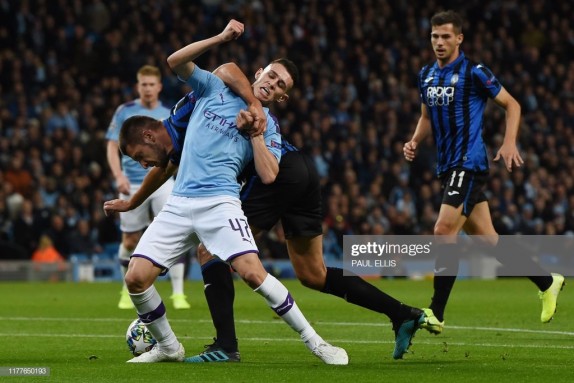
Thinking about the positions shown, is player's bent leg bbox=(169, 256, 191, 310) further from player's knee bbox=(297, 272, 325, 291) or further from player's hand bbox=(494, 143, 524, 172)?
player's knee bbox=(297, 272, 325, 291)

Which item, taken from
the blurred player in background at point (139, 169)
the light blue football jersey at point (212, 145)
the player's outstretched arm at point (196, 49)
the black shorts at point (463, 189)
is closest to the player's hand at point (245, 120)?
the light blue football jersey at point (212, 145)

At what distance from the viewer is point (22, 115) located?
21.2m

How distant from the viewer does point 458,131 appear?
961 centimetres

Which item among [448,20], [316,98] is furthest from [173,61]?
[316,98]

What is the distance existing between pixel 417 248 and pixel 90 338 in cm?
1217

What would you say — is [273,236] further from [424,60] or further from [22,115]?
[424,60]

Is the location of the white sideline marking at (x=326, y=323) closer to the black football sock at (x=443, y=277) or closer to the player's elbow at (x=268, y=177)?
the black football sock at (x=443, y=277)

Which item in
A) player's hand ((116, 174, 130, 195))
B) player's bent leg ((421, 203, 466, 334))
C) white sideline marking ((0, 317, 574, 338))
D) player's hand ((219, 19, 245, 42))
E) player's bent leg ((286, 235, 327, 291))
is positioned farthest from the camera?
player's hand ((116, 174, 130, 195))

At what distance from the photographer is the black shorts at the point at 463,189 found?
31.1 feet

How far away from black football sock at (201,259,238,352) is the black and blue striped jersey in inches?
104

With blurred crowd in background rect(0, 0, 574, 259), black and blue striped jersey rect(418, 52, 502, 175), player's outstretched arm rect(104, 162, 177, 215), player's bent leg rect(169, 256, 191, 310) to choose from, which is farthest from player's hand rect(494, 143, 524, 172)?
blurred crowd in background rect(0, 0, 574, 259)

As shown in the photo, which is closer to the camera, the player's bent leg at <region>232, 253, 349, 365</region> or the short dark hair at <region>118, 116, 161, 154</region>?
the player's bent leg at <region>232, 253, 349, 365</region>

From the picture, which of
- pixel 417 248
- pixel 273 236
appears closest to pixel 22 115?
pixel 273 236

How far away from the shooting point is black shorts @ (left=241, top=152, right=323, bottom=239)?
7.70 meters
